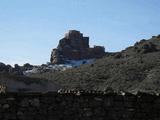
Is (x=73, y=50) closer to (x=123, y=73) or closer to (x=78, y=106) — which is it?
(x=123, y=73)

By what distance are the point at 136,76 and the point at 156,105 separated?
4130 cm

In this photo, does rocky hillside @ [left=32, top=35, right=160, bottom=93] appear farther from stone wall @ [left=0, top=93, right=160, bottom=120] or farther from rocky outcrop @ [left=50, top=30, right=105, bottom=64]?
stone wall @ [left=0, top=93, right=160, bottom=120]

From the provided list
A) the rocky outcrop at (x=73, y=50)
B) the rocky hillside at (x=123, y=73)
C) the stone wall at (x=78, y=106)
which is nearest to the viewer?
the stone wall at (x=78, y=106)

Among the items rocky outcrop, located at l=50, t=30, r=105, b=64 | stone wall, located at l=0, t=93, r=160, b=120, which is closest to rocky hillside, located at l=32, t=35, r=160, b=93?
rocky outcrop, located at l=50, t=30, r=105, b=64

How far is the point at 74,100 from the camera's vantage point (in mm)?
9953

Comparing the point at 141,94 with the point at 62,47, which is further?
the point at 62,47

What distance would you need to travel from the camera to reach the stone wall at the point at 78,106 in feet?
31.5

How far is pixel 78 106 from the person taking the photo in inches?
392

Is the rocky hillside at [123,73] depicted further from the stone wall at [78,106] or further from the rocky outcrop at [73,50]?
the stone wall at [78,106]

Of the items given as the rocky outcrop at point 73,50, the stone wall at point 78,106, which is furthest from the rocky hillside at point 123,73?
the stone wall at point 78,106

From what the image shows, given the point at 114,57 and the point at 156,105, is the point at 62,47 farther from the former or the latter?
the point at 156,105

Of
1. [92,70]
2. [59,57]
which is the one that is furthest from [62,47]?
[92,70]

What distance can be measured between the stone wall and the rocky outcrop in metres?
87.0

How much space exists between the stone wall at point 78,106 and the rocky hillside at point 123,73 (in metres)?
32.3
